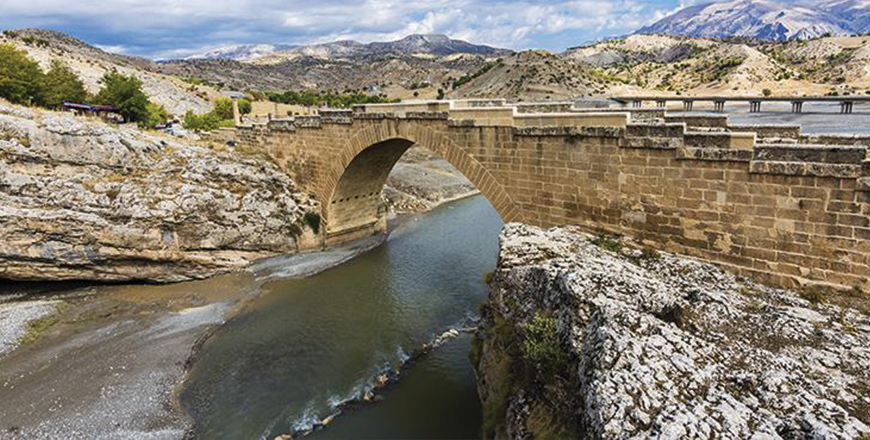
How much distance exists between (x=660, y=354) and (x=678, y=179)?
22.6 ft

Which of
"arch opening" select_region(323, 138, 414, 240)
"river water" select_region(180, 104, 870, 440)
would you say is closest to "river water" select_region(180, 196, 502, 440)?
"river water" select_region(180, 104, 870, 440)

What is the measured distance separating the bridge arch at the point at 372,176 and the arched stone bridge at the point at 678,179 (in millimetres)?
90

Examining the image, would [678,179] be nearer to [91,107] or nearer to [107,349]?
[107,349]

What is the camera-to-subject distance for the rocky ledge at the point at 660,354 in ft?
20.8

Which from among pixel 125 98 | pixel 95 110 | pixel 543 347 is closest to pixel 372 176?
pixel 543 347

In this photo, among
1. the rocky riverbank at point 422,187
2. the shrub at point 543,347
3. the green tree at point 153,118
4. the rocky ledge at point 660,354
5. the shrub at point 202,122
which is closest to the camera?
the rocky ledge at point 660,354

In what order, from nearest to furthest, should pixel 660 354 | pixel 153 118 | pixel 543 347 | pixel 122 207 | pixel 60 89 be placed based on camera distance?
pixel 660 354
pixel 543 347
pixel 122 207
pixel 60 89
pixel 153 118

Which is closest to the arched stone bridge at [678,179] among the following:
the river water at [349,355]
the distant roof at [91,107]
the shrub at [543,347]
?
the shrub at [543,347]

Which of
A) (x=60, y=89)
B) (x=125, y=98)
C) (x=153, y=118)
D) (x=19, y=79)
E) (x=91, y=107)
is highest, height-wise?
(x=19, y=79)

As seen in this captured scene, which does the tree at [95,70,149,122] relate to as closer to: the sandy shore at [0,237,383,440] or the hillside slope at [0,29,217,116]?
the hillside slope at [0,29,217,116]

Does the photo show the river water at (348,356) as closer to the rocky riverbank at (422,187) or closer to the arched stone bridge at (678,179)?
the arched stone bridge at (678,179)

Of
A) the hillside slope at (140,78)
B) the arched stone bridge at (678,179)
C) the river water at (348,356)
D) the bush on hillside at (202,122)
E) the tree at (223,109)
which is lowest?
the river water at (348,356)

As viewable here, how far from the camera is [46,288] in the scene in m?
21.5

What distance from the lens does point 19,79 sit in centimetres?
3178
